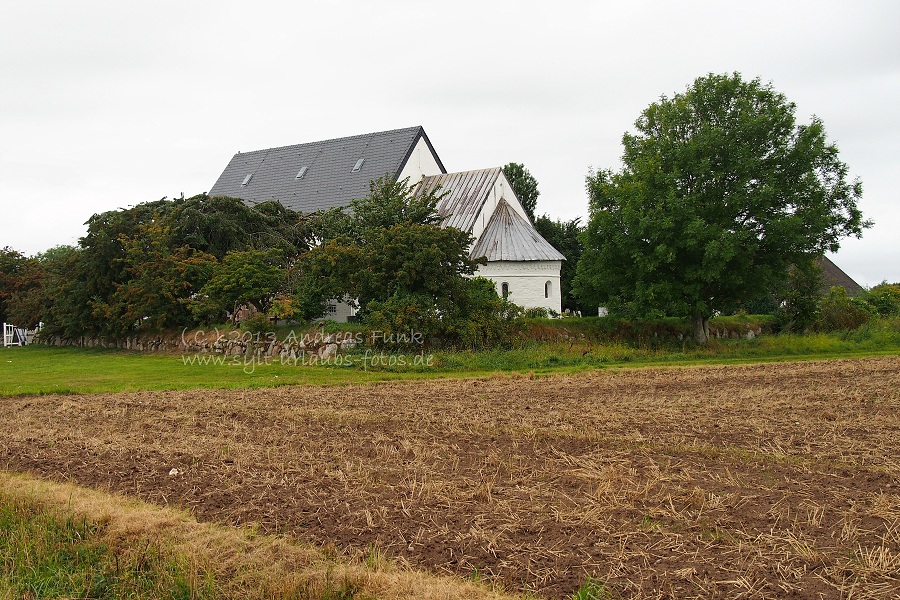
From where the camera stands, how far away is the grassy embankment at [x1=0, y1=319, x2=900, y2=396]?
18.8m

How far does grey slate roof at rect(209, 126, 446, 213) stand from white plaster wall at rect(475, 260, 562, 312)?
895 cm

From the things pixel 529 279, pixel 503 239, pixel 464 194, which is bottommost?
pixel 529 279

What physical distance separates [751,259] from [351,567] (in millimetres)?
25263

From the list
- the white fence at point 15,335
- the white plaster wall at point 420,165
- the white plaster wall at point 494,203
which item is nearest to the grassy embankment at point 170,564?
the white plaster wall at point 494,203

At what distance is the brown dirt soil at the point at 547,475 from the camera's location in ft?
17.4

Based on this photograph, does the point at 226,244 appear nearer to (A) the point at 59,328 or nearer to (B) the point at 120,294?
(B) the point at 120,294

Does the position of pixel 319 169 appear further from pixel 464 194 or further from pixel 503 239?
pixel 503 239

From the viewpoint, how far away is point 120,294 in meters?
30.5

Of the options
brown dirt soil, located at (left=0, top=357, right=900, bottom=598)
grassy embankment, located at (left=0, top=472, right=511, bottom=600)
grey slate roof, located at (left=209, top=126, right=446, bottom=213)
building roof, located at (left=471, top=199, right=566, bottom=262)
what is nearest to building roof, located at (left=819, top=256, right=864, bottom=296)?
building roof, located at (left=471, top=199, right=566, bottom=262)

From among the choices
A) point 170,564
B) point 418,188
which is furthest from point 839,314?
point 170,564

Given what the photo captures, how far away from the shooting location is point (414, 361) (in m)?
22.2

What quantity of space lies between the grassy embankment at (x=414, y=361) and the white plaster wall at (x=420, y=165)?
1877cm

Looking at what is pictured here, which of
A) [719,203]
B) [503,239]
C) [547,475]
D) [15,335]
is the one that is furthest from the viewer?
[15,335]

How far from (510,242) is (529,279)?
245 cm
